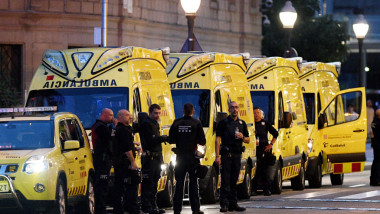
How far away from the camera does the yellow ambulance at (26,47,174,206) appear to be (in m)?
19.7

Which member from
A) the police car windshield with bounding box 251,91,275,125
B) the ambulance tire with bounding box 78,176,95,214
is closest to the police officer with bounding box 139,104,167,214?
the ambulance tire with bounding box 78,176,95,214

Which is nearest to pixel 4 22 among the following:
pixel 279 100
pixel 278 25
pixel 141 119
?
pixel 279 100

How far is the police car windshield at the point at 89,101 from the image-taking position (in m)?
19.6

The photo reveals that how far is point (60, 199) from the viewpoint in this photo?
17047mm

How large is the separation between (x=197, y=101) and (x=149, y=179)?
3.29 meters

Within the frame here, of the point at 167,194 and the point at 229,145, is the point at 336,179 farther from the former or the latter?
the point at 229,145

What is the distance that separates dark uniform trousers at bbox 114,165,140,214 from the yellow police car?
51 centimetres

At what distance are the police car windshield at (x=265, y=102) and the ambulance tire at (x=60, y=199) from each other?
8473 millimetres

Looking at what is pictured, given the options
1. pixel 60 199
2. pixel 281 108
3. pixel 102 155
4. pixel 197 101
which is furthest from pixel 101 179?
pixel 281 108

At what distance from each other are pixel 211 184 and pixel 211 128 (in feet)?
3.26

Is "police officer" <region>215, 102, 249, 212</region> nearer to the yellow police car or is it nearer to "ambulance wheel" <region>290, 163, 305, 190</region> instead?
the yellow police car

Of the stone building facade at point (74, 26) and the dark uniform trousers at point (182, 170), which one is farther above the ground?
the stone building facade at point (74, 26)

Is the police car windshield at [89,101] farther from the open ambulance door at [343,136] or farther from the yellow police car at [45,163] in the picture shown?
the open ambulance door at [343,136]

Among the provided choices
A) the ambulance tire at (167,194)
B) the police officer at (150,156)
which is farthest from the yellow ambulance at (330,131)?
the police officer at (150,156)
